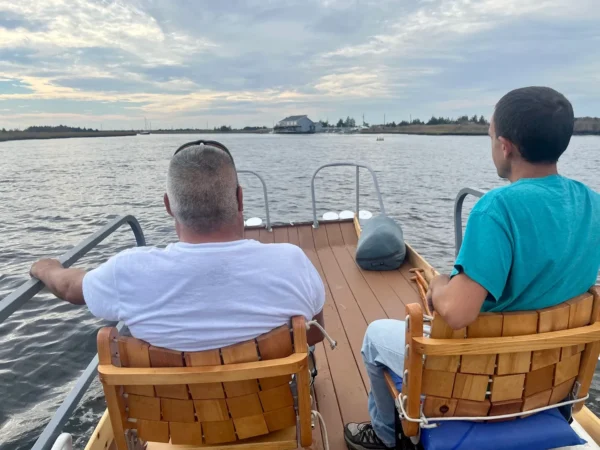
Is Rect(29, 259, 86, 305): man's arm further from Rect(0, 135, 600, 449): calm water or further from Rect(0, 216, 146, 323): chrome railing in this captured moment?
Rect(0, 135, 600, 449): calm water

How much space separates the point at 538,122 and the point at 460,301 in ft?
2.00

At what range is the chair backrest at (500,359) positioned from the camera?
137cm

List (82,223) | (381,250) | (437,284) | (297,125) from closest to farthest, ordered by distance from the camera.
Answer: (437,284) → (381,250) → (82,223) → (297,125)

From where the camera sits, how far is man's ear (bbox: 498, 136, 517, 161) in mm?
1484

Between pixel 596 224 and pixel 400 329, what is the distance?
0.82 m

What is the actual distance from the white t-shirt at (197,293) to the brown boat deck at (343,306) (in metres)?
1.13

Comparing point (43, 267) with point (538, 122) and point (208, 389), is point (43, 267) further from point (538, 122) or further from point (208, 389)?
point (538, 122)

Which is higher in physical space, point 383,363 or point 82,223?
point 383,363

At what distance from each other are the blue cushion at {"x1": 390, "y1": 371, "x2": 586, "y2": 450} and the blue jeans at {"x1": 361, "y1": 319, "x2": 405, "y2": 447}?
296 mm

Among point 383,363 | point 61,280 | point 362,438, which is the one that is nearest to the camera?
point 61,280

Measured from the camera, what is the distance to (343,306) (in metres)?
3.87

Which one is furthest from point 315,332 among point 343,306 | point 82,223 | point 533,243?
point 82,223

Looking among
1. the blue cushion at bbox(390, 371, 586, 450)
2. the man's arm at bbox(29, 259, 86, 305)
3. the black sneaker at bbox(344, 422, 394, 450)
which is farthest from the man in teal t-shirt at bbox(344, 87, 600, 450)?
the man's arm at bbox(29, 259, 86, 305)

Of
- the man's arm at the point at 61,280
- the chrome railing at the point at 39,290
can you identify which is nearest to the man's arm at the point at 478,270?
the man's arm at the point at 61,280
